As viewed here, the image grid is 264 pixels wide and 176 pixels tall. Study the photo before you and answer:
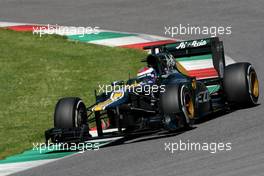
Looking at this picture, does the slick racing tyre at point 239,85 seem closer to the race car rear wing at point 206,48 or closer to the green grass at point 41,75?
the race car rear wing at point 206,48

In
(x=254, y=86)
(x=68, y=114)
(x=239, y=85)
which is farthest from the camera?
(x=254, y=86)

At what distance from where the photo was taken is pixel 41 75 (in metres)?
19.3

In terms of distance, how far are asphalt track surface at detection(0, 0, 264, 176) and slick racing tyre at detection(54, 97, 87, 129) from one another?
0.85m

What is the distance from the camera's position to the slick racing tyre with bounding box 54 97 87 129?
13.2 m

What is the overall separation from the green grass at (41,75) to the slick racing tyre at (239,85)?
9.90 feet

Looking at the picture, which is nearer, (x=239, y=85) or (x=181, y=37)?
(x=239, y=85)

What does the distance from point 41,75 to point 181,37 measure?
14.0 ft

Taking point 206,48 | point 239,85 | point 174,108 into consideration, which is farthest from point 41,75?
point 174,108

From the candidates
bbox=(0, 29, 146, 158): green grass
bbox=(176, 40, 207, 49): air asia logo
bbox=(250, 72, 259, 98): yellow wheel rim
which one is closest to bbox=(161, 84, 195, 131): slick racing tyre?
bbox=(250, 72, 259, 98): yellow wheel rim

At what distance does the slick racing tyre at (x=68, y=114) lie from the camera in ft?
43.4

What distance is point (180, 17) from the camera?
23.7m

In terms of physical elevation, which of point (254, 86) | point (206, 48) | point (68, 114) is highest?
point (206, 48)

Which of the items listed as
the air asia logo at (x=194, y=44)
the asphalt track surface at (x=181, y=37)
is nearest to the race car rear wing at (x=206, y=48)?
the air asia logo at (x=194, y=44)

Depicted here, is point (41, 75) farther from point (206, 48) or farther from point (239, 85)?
point (239, 85)
